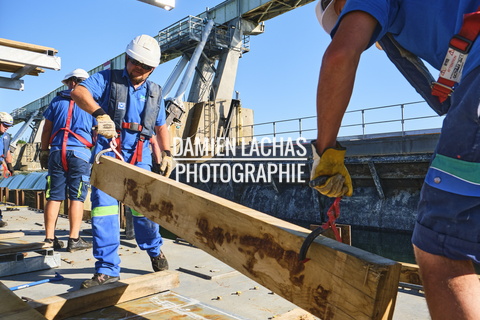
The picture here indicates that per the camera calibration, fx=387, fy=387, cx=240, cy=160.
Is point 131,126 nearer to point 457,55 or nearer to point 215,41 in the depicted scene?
point 457,55

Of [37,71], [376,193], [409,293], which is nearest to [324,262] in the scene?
[409,293]

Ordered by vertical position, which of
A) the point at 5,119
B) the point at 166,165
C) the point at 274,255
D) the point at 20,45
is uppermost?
the point at 20,45

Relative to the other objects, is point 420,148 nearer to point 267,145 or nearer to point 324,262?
point 267,145

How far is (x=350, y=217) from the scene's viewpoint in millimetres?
→ 11578

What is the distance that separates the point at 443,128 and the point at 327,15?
25.4 inches

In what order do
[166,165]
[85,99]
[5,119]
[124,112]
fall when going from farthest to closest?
[5,119] → [166,165] → [124,112] → [85,99]

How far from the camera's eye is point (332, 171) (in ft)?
4.01

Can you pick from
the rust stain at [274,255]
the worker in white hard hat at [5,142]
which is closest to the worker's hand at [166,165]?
the rust stain at [274,255]

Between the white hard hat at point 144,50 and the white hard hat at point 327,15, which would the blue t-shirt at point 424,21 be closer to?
the white hard hat at point 327,15

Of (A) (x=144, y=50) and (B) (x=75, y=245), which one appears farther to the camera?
(B) (x=75, y=245)

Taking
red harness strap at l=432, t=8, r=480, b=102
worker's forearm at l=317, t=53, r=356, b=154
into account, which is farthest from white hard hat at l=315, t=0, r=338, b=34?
red harness strap at l=432, t=8, r=480, b=102

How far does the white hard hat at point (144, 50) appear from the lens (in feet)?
10.0

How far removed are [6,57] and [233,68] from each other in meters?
22.0

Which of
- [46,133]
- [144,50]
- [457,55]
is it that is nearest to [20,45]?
[46,133]
